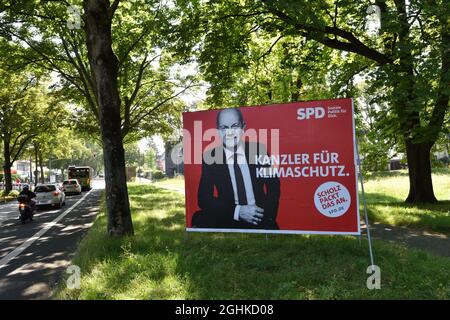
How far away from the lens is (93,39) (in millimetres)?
9000

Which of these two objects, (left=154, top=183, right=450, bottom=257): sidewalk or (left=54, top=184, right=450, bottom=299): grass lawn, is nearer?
(left=54, top=184, right=450, bottom=299): grass lawn

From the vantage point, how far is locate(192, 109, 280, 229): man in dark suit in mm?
7613

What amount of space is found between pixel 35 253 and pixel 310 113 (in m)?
7.50

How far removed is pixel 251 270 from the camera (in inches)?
251

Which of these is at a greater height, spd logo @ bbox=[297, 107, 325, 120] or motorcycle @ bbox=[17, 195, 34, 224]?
spd logo @ bbox=[297, 107, 325, 120]

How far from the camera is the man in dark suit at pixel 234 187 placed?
761cm

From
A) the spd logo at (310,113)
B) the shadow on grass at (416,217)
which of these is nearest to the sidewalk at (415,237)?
the shadow on grass at (416,217)

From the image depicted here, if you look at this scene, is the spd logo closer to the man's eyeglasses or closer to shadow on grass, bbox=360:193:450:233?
the man's eyeglasses

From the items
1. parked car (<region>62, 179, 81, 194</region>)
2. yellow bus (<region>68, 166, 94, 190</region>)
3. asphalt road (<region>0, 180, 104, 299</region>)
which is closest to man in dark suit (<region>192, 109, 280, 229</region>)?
asphalt road (<region>0, 180, 104, 299</region>)

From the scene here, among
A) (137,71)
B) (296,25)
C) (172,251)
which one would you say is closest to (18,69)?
(137,71)

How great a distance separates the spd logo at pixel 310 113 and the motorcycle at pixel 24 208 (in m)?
13.4

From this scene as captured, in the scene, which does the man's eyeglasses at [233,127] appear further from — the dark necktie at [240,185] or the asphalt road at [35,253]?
the asphalt road at [35,253]

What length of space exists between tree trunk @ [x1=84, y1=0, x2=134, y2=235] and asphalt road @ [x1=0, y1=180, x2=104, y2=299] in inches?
59.2

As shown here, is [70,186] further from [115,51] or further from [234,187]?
[234,187]
